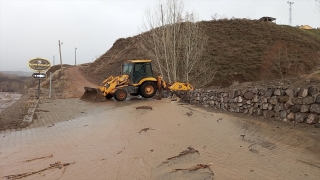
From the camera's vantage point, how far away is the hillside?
104ft

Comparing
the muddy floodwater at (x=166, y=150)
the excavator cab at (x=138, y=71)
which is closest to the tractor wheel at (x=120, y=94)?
the excavator cab at (x=138, y=71)

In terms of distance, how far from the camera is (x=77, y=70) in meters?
48.8

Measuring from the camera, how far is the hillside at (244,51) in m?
31.7

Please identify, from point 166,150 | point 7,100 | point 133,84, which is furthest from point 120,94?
point 7,100

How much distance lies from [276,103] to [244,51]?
29342 mm

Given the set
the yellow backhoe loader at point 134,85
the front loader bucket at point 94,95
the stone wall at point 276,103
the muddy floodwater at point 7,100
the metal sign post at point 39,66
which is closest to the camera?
the stone wall at point 276,103

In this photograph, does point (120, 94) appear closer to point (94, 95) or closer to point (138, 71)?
point (138, 71)

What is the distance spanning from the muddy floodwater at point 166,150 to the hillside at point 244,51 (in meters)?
20.8

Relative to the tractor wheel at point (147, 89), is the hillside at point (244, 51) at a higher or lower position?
higher

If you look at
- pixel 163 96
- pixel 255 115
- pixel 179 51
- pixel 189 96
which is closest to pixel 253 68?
pixel 179 51

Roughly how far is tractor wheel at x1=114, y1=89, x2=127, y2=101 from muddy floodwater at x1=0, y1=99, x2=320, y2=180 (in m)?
7.42

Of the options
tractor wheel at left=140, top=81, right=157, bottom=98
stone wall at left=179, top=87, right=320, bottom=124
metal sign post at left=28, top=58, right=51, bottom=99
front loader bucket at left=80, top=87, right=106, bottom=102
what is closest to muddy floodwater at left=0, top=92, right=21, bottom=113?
metal sign post at left=28, top=58, right=51, bottom=99

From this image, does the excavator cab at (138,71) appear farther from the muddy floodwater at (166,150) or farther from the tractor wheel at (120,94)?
the muddy floodwater at (166,150)

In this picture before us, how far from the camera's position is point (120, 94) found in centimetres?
1866
